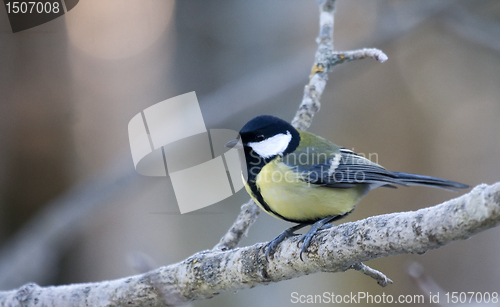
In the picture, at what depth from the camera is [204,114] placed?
3.12m

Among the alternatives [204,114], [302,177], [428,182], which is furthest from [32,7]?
[428,182]

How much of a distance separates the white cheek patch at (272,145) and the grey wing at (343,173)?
139 millimetres

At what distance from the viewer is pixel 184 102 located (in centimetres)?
317

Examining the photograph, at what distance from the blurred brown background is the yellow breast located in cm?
125

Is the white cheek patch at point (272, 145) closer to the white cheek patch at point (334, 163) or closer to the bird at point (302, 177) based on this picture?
the bird at point (302, 177)

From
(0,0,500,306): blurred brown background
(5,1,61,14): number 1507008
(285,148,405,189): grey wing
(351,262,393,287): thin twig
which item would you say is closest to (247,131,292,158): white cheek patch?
(285,148,405,189): grey wing

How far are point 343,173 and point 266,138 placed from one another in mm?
386

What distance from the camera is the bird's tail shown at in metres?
1.28

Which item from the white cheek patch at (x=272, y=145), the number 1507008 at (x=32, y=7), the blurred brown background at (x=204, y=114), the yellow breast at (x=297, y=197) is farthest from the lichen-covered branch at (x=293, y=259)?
the number 1507008 at (x=32, y=7)

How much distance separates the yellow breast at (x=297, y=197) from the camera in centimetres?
149

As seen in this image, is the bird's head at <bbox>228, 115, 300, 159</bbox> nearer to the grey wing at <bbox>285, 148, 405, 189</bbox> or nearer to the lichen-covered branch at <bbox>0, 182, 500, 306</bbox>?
the grey wing at <bbox>285, 148, 405, 189</bbox>

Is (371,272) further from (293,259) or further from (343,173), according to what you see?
(343,173)

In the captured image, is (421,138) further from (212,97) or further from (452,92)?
(212,97)

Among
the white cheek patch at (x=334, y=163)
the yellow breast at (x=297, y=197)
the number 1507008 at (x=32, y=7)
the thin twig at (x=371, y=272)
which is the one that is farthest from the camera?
the number 1507008 at (x=32, y=7)
